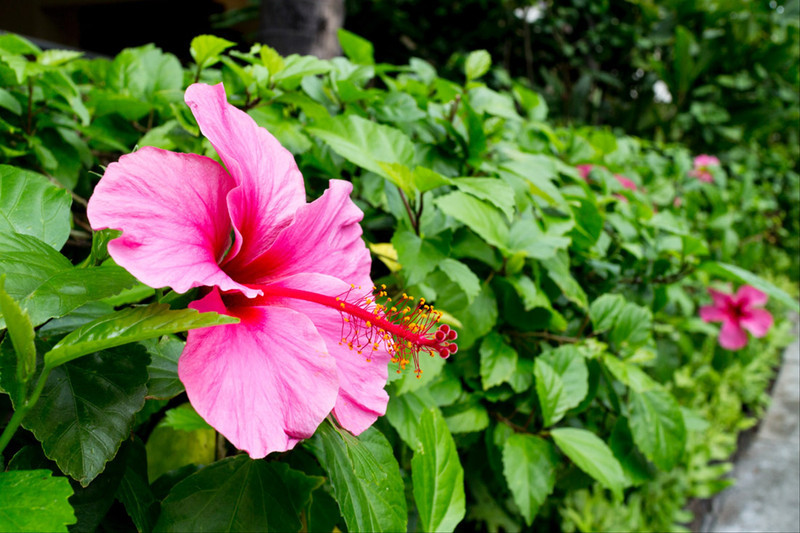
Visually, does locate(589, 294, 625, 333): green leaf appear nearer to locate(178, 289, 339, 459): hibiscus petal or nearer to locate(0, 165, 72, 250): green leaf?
locate(178, 289, 339, 459): hibiscus petal

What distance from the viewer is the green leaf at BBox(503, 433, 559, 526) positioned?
3.87ft

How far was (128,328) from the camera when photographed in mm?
471

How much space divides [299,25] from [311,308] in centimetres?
203

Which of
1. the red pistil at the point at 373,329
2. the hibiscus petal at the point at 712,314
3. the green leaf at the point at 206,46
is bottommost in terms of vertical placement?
the hibiscus petal at the point at 712,314

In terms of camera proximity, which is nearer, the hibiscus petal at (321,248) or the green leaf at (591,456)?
the hibiscus petal at (321,248)

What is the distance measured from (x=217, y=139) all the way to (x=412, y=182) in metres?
0.59

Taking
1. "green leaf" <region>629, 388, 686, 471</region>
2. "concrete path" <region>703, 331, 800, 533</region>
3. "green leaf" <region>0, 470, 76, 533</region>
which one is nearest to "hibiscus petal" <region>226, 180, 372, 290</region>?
"green leaf" <region>0, 470, 76, 533</region>

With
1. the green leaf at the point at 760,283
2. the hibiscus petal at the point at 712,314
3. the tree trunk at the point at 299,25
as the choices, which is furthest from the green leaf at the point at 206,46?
the hibiscus petal at the point at 712,314

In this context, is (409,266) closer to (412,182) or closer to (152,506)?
(412,182)

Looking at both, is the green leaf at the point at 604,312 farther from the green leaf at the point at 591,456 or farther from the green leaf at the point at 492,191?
the green leaf at the point at 492,191

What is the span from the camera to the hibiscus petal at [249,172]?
56cm

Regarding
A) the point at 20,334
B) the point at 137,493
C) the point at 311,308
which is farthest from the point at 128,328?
the point at 137,493

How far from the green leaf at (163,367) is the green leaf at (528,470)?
75 cm

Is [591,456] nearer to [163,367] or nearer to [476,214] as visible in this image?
[476,214]
